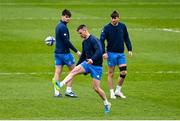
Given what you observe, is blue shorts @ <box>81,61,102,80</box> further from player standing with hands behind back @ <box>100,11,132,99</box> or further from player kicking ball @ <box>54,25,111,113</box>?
player standing with hands behind back @ <box>100,11,132,99</box>

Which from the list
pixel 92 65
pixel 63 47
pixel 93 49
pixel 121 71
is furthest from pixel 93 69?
pixel 63 47

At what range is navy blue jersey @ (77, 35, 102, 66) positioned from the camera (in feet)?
57.9

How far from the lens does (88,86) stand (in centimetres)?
2170

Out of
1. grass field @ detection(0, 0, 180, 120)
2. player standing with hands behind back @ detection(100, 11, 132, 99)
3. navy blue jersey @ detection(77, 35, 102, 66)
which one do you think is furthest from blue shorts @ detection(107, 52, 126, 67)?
navy blue jersey @ detection(77, 35, 102, 66)

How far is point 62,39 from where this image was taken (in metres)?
19.9

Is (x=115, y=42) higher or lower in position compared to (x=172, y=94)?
higher

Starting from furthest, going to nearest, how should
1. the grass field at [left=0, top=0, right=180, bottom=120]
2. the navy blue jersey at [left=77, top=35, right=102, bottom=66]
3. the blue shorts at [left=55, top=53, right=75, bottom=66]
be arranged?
the blue shorts at [left=55, top=53, right=75, bottom=66] → the grass field at [left=0, top=0, right=180, bottom=120] → the navy blue jersey at [left=77, top=35, right=102, bottom=66]

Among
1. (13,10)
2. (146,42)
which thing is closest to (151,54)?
(146,42)

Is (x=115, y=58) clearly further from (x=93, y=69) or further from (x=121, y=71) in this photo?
(x=93, y=69)

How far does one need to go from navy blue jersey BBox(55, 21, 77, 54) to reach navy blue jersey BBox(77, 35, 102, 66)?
1.69 m

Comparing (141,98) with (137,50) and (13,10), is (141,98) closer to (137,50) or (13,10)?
(137,50)

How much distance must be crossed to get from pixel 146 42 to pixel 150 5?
677 inches

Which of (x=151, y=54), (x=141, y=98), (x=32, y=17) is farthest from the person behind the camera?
(x=32, y=17)

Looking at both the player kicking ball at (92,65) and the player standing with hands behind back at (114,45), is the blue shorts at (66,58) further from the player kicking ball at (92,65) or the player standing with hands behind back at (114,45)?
the player kicking ball at (92,65)
